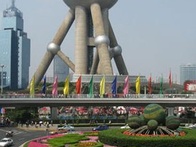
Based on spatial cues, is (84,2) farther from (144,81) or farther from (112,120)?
(112,120)

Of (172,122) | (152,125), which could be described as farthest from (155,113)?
(172,122)

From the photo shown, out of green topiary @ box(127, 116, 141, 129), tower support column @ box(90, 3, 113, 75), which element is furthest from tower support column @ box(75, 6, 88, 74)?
green topiary @ box(127, 116, 141, 129)

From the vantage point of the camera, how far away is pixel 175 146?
27.5 m

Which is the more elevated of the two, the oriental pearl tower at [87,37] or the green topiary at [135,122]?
the oriental pearl tower at [87,37]

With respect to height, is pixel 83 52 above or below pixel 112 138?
above

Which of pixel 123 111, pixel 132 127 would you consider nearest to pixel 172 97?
pixel 123 111

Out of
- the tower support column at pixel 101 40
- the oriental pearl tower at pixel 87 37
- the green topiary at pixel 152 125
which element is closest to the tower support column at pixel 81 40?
the oriental pearl tower at pixel 87 37

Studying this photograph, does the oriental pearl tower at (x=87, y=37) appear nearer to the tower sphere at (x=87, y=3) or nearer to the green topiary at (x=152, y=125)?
the tower sphere at (x=87, y=3)

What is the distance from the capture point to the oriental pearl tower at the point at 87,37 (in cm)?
8038

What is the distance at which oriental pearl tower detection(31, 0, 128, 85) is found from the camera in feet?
264

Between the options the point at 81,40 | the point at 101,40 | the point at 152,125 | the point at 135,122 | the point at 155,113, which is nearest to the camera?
the point at 152,125

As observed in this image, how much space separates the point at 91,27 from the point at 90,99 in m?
35.0

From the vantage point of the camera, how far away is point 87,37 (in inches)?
3300

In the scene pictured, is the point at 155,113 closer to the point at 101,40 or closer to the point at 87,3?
the point at 101,40
